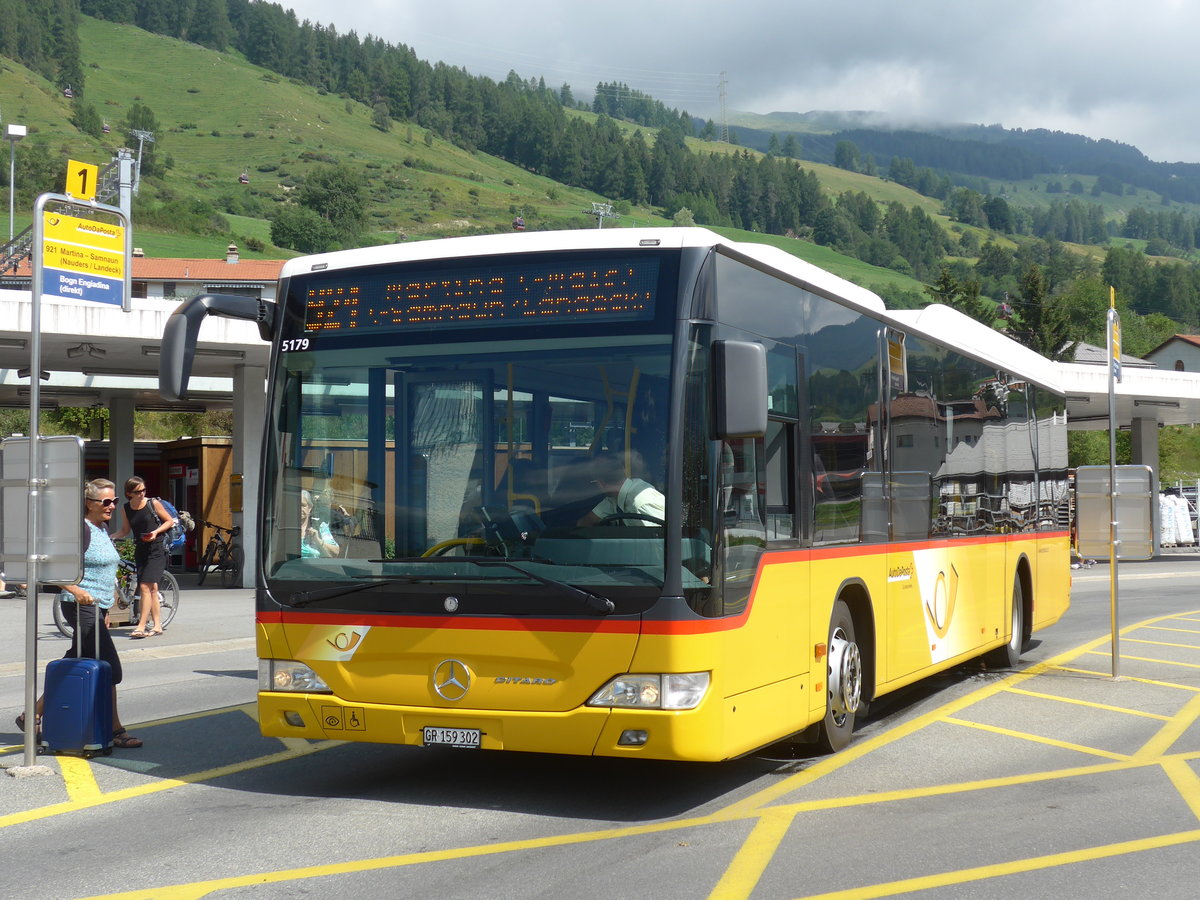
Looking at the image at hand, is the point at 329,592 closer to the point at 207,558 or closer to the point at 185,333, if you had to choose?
the point at 185,333

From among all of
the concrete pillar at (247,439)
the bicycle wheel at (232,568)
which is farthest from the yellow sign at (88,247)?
the bicycle wheel at (232,568)

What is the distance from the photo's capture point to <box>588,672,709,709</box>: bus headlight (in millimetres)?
6441

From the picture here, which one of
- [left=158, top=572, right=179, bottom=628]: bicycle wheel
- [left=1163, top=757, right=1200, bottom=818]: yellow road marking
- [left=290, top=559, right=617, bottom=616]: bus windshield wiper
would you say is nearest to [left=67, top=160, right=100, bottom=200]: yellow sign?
[left=158, top=572, right=179, bottom=628]: bicycle wheel

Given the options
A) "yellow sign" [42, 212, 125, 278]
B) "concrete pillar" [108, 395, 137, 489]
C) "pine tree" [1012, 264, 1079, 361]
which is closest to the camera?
"yellow sign" [42, 212, 125, 278]

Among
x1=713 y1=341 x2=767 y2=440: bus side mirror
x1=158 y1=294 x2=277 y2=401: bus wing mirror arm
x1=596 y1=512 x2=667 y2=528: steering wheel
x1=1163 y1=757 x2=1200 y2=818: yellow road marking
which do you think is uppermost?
x1=158 y1=294 x2=277 y2=401: bus wing mirror arm

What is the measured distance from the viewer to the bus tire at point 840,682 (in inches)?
324

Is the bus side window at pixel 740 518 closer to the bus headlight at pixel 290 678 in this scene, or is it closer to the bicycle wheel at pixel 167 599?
the bus headlight at pixel 290 678

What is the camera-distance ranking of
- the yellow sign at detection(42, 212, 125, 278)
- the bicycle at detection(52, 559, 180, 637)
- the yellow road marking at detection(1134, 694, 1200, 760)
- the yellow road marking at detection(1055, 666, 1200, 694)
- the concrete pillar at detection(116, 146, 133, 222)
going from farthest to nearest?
the concrete pillar at detection(116, 146, 133, 222)
the yellow sign at detection(42, 212, 125, 278)
the bicycle at detection(52, 559, 180, 637)
the yellow road marking at detection(1055, 666, 1200, 694)
the yellow road marking at detection(1134, 694, 1200, 760)

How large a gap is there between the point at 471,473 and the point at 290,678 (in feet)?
4.84

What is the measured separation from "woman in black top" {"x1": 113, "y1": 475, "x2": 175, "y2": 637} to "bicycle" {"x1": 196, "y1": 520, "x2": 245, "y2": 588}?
10.1m

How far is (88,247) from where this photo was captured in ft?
76.2

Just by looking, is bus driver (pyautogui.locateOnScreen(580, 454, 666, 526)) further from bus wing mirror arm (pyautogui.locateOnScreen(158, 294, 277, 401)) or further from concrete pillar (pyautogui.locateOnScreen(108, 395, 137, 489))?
concrete pillar (pyautogui.locateOnScreen(108, 395, 137, 489))

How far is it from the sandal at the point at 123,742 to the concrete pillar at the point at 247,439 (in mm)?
18054

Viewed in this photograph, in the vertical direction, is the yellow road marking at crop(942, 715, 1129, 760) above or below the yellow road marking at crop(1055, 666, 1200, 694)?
above
